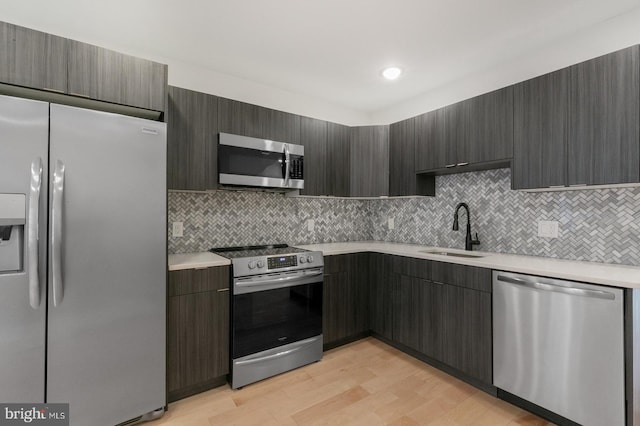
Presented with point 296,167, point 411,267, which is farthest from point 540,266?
point 296,167

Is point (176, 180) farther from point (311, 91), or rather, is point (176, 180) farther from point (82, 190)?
point (311, 91)

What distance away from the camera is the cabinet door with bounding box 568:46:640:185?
5.56ft

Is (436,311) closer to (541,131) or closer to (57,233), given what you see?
(541,131)

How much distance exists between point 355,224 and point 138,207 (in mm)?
2463

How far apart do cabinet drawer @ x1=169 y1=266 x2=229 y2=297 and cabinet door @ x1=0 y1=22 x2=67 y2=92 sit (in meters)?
1.25

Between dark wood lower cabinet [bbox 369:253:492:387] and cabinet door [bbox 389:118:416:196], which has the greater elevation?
cabinet door [bbox 389:118:416:196]

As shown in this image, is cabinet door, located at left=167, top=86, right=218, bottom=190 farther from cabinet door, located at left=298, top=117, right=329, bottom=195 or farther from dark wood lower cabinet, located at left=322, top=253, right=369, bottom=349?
dark wood lower cabinet, located at left=322, top=253, right=369, bottom=349

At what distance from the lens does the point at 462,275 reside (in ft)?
7.29

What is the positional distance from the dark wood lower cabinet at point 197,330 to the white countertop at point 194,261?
0.12 feet

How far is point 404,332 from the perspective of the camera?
2.66 metres

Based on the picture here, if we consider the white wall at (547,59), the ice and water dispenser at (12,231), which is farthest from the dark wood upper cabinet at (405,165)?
the ice and water dispenser at (12,231)

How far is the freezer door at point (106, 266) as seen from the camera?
5.07ft

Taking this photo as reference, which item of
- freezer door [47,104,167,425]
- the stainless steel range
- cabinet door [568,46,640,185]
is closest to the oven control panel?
the stainless steel range

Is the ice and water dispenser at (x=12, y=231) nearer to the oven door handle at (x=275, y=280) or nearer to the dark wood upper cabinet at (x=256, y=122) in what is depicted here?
the oven door handle at (x=275, y=280)
